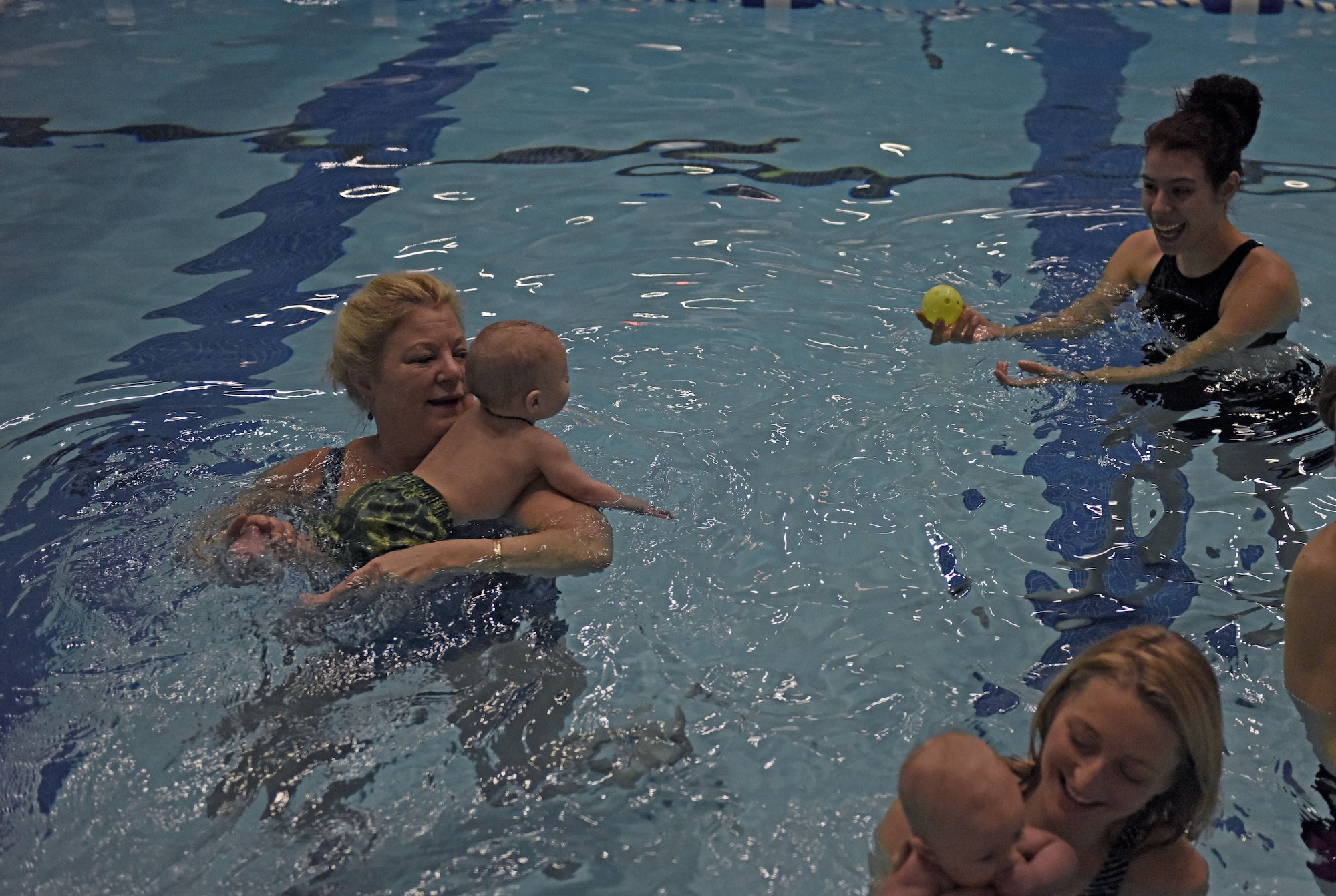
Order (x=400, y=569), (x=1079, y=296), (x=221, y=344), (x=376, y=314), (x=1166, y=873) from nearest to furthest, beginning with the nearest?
(x=1166, y=873)
(x=400, y=569)
(x=376, y=314)
(x=221, y=344)
(x=1079, y=296)

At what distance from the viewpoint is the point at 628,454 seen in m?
4.38

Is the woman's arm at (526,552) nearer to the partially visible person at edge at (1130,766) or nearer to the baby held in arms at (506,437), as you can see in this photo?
the baby held in arms at (506,437)

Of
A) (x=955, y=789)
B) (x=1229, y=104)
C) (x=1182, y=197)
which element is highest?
(x=1229, y=104)

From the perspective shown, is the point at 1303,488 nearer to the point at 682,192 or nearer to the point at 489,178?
the point at 682,192

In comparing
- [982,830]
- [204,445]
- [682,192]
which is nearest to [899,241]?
[682,192]

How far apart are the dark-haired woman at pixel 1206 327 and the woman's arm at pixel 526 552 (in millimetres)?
1527

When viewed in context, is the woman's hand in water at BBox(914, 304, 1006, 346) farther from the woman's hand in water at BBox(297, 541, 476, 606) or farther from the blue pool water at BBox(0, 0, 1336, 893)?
the woman's hand in water at BBox(297, 541, 476, 606)

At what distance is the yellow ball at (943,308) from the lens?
4305 millimetres

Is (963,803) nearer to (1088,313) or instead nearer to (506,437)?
Result: (506,437)

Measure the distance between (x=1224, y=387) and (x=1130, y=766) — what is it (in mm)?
2423

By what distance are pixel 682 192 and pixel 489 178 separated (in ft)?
3.99

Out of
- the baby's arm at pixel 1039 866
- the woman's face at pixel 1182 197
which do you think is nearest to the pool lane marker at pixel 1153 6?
the woman's face at pixel 1182 197

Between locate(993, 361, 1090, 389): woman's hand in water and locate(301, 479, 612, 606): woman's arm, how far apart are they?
1467mm

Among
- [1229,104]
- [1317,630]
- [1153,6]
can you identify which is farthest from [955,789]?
[1153,6]
